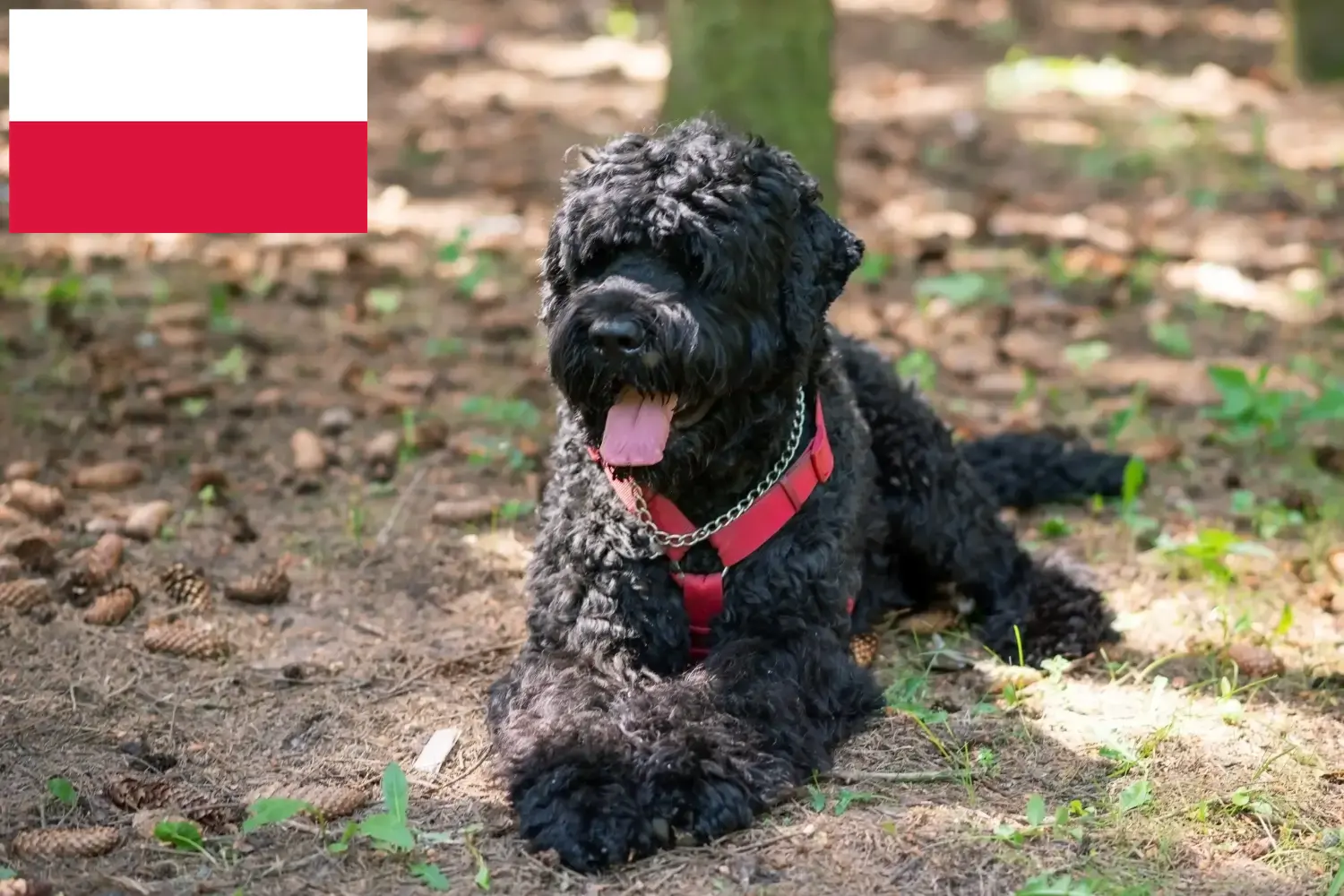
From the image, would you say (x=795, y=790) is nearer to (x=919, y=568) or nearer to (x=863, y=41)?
(x=919, y=568)

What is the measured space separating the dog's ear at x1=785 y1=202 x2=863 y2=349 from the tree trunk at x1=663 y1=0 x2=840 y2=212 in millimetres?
3132

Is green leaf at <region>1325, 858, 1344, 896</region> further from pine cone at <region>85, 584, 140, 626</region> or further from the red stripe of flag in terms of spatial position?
the red stripe of flag

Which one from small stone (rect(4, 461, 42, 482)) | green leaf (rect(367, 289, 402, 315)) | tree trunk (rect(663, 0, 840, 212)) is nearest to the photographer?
small stone (rect(4, 461, 42, 482))

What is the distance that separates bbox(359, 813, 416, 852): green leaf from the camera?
3.56 meters

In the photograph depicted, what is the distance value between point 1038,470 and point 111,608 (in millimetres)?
3356

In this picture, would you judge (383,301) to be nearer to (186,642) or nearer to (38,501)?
(38,501)

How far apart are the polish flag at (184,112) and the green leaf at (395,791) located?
12.6 ft

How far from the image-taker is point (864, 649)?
4.77m

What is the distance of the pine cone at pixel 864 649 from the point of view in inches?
186

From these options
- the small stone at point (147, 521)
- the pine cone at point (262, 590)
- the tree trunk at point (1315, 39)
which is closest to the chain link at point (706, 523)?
the pine cone at point (262, 590)

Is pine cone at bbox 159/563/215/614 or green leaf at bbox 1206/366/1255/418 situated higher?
green leaf at bbox 1206/366/1255/418

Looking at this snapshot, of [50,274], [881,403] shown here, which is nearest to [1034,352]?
[881,403]

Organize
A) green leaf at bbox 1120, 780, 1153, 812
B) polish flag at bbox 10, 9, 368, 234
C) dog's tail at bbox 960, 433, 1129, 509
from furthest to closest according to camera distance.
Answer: polish flag at bbox 10, 9, 368, 234, dog's tail at bbox 960, 433, 1129, 509, green leaf at bbox 1120, 780, 1153, 812

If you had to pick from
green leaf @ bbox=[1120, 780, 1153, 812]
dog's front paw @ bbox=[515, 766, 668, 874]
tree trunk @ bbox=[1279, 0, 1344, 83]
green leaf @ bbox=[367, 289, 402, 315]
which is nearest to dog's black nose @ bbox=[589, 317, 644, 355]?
dog's front paw @ bbox=[515, 766, 668, 874]
